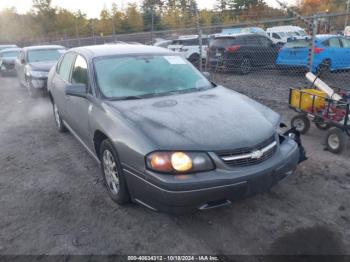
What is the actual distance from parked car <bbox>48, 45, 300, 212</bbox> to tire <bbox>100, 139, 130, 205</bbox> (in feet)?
0.04

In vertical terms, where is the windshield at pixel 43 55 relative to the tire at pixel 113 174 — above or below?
above

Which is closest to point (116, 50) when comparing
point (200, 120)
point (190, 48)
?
point (200, 120)

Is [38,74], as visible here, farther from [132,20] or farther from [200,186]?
[132,20]

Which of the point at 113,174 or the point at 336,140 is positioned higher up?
the point at 113,174

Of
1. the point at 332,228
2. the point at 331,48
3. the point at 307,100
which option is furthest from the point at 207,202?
the point at 331,48

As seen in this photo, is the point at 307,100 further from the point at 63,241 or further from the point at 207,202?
the point at 63,241

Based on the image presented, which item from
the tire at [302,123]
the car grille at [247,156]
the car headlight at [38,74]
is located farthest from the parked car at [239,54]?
the car grille at [247,156]

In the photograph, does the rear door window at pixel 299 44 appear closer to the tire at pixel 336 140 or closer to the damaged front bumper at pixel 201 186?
the tire at pixel 336 140

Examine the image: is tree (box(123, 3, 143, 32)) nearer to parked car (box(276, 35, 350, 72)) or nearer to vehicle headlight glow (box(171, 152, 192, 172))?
parked car (box(276, 35, 350, 72))

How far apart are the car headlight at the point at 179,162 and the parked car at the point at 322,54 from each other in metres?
9.47

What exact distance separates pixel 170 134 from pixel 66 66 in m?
3.00

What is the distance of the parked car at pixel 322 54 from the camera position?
437 inches

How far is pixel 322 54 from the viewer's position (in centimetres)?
1111

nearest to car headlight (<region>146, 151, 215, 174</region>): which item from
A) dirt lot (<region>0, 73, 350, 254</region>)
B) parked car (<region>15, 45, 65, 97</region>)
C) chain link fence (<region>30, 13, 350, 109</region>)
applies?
dirt lot (<region>0, 73, 350, 254</region>)
